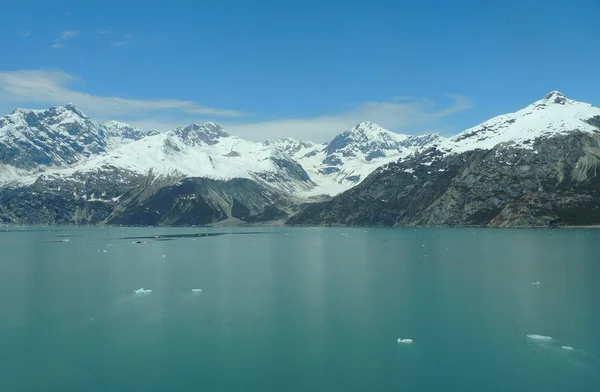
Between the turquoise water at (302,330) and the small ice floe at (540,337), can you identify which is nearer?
the turquoise water at (302,330)

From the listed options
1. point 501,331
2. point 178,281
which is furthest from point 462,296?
point 178,281


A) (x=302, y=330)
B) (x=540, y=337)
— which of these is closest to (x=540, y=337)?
(x=540, y=337)

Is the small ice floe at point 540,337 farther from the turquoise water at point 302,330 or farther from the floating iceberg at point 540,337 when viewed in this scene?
the turquoise water at point 302,330

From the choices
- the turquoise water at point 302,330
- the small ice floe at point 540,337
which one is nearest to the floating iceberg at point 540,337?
the small ice floe at point 540,337

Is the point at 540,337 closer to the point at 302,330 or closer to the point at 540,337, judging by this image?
the point at 540,337

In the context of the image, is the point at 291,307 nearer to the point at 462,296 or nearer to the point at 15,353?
the point at 462,296

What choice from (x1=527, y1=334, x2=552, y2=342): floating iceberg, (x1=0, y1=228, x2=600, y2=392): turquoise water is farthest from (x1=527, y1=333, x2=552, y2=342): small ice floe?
(x1=0, y1=228, x2=600, y2=392): turquoise water

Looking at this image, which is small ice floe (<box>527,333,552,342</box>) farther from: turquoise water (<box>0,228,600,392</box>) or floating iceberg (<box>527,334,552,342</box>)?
turquoise water (<box>0,228,600,392</box>)

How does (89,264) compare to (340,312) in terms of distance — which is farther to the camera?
(89,264)
